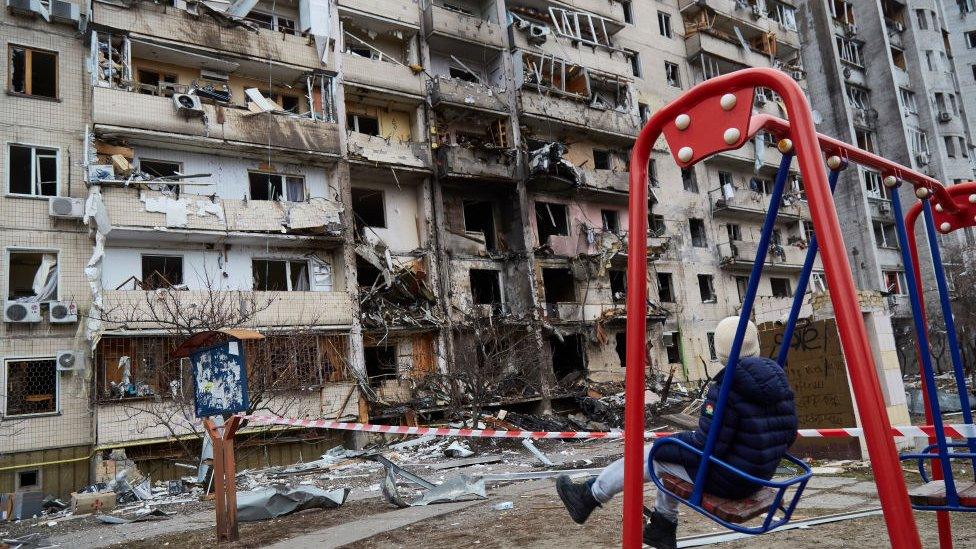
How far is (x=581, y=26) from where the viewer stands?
3078 cm

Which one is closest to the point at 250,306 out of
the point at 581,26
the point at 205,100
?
the point at 205,100

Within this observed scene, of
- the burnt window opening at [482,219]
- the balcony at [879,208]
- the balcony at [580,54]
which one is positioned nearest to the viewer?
the burnt window opening at [482,219]

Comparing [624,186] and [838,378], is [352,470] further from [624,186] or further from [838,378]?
[624,186]

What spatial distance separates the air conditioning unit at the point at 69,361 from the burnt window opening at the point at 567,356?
16.6 meters

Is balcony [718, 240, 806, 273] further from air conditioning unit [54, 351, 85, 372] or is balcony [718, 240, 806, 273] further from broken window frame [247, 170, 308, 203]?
air conditioning unit [54, 351, 85, 372]

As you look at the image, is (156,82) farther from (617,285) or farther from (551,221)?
(617,285)

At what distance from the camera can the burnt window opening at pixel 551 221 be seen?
2842cm

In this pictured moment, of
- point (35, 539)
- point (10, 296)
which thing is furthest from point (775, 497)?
point (10, 296)

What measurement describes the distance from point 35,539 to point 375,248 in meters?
14.5

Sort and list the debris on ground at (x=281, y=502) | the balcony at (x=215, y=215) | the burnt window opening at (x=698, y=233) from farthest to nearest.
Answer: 1. the burnt window opening at (x=698, y=233)
2. the balcony at (x=215, y=215)
3. the debris on ground at (x=281, y=502)

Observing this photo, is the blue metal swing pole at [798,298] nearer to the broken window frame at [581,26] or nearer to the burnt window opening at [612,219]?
the burnt window opening at [612,219]

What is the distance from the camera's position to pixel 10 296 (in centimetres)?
1714

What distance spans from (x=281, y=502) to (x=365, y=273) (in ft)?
52.2

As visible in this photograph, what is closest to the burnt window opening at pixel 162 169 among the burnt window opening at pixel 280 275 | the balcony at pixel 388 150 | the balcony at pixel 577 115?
the burnt window opening at pixel 280 275
